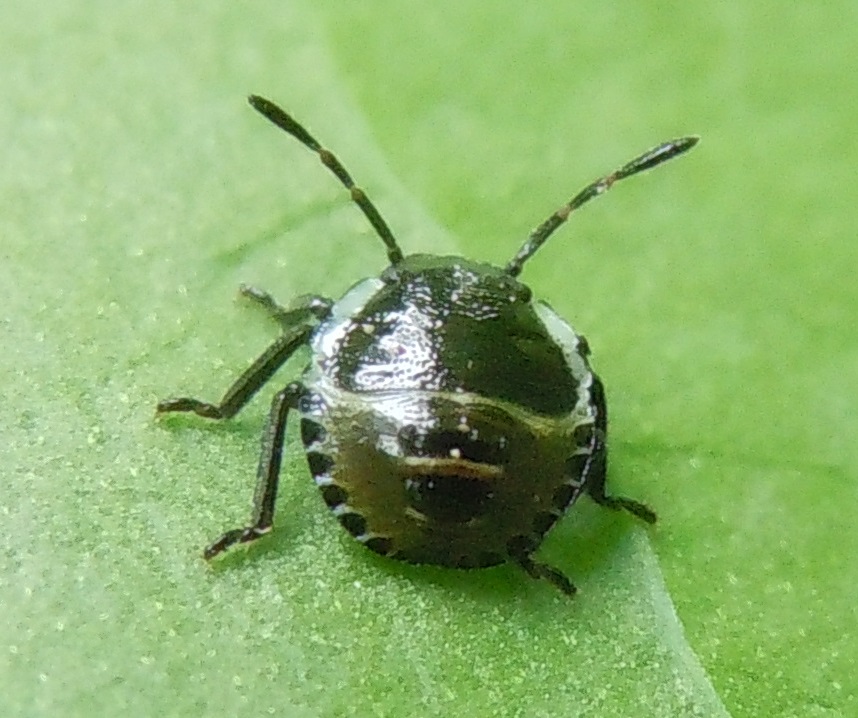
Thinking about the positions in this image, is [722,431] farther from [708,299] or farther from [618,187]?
[618,187]

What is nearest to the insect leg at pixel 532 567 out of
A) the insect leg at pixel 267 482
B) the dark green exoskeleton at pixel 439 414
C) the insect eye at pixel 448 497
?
the dark green exoskeleton at pixel 439 414

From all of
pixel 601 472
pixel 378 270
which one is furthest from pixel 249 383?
pixel 601 472

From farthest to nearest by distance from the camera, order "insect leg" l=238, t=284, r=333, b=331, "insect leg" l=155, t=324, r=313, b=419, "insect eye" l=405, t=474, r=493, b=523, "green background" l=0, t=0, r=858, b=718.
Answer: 1. "insect leg" l=238, t=284, r=333, b=331
2. "insect leg" l=155, t=324, r=313, b=419
3. "green background" l=0, t=0, r=858, b=718
4. "insect eye" l=405, t=474, r=493, b=523

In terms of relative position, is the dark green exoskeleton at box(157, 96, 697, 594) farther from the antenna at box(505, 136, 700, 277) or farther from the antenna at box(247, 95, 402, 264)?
the antenna at box(505, 136, 700, 277)

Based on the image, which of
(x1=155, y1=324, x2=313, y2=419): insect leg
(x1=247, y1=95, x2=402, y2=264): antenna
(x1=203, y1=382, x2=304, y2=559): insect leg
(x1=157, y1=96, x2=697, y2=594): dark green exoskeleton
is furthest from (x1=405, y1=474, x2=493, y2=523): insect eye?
(x1=247, y1=95, x2=402, y2=264): antenna

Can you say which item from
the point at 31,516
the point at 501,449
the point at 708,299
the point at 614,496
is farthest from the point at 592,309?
the point at 31,516

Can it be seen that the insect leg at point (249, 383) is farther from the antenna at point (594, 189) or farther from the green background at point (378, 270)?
the antenna at point (594, 189)
